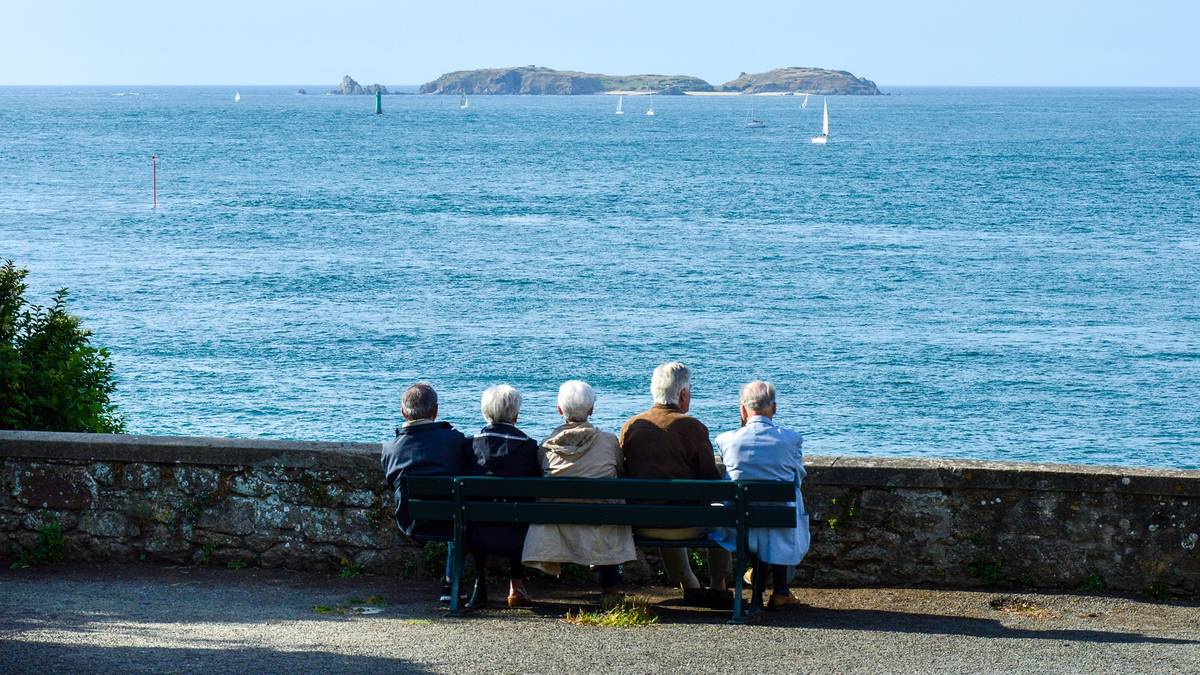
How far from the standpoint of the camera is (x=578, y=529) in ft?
21.5

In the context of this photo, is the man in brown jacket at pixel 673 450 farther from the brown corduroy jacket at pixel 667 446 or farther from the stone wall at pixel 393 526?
the stone wall at pixel 393 526

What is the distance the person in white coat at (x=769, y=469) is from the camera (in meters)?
6.57

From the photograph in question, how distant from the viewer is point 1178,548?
6.82 m

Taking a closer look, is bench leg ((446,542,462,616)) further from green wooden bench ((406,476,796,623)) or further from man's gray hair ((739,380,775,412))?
man's gray hair ((739,380,775,412))

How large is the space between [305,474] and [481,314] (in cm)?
3076

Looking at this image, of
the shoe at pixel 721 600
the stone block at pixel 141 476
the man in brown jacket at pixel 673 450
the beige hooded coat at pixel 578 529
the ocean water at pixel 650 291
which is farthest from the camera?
the ocean water at pixel 650 291

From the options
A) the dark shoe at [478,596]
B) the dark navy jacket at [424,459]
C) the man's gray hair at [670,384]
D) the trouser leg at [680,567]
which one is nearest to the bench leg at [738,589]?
the trouser leg at [680,567]

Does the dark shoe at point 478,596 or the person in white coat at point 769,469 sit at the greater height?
the person in white coat at point 769,469

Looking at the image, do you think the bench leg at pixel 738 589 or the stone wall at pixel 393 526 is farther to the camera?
the stone wall at pixel 393 526

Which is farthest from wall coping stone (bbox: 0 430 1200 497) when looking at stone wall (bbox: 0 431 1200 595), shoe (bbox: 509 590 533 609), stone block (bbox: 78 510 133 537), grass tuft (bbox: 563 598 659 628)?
grass tuft (bbox: 563 598 659 628)

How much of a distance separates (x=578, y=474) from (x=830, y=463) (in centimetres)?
135

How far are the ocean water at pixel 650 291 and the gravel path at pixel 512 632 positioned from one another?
17.8 m

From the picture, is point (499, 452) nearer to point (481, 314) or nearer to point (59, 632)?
point (59, 632)

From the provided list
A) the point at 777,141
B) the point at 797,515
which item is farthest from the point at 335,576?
the point at 777,141
